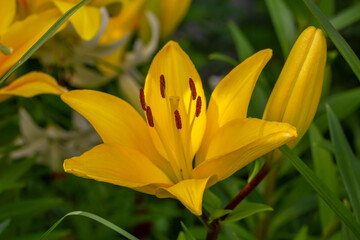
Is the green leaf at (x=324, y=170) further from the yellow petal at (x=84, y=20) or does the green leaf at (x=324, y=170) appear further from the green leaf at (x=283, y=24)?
the yellow petal at (x=84, y=20)

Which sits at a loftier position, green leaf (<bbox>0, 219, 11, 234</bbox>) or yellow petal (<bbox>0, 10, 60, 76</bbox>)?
yellow petal (<bbox>0, 10, 60, 76</bbox>)

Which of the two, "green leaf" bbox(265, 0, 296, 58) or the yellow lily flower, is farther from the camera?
"green leaf" bbox(265, 0, 296, 58)

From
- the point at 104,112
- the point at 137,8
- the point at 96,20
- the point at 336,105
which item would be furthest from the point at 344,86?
the point at 104,112

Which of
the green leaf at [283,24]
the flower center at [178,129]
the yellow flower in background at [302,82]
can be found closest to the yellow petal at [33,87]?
the flower center at [178,129]

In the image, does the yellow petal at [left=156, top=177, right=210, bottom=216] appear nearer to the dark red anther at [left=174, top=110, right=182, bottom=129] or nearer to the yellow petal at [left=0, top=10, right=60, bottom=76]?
the dark red anther at [left=174, top=110, right=182, bottom=129]

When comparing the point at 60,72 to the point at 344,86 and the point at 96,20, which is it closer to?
the point at 96,20

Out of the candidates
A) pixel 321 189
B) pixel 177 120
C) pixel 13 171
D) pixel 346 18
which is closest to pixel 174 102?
pixel 177 120

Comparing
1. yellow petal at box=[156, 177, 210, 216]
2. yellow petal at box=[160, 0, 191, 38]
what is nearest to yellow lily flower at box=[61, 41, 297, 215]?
yellow petal at box=[156, 177, 210, 216]
